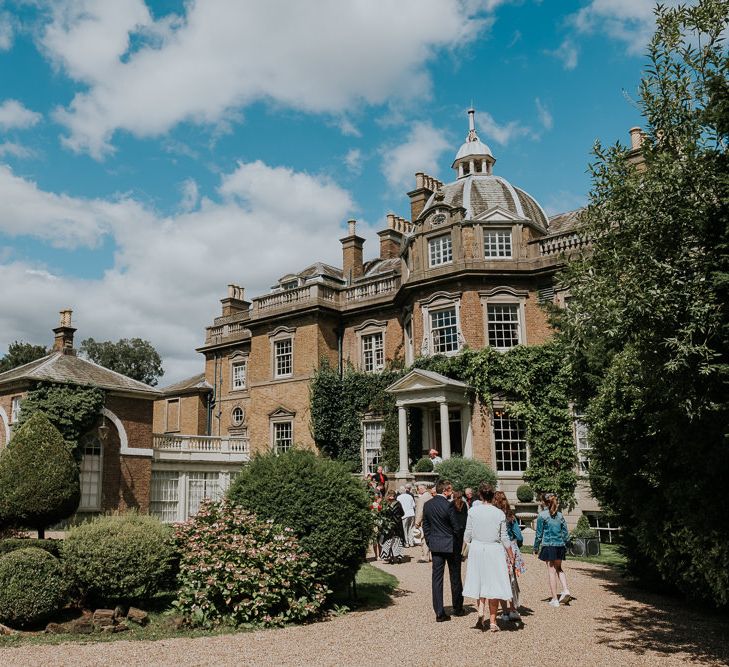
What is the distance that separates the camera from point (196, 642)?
876cm

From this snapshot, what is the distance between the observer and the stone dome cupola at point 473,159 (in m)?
28.8

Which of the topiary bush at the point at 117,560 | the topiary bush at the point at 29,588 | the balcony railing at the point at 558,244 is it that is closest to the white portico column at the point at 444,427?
the balcony railing at the point at 558,244

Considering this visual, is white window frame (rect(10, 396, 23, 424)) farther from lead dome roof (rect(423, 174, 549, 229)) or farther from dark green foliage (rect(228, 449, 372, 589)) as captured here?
lead dome roof (rect(423, 174, 549, 229))

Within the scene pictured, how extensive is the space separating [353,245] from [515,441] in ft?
47.5

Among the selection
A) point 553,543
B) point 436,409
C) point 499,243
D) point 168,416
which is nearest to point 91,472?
point 436,409

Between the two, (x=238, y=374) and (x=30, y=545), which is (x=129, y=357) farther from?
(x=30, y=545)

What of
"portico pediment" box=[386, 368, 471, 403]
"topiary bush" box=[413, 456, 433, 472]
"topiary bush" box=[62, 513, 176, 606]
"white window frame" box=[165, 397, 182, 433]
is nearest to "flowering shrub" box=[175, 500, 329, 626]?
"topiary bush" box=[62, 513, 176, 606]

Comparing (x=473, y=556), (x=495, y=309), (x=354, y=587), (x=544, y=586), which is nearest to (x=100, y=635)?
(x=354, y=587)

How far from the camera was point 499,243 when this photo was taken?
82.4ft

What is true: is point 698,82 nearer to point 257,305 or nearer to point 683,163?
point 683,163

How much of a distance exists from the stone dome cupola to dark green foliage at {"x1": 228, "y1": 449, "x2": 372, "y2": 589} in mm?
20442

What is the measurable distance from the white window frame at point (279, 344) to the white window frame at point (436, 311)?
7.38 m

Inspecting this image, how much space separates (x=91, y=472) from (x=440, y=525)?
50.0 ft

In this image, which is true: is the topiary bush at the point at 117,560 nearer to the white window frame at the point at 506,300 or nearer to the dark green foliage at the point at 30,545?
the dark green foliage at the point at 30,545
